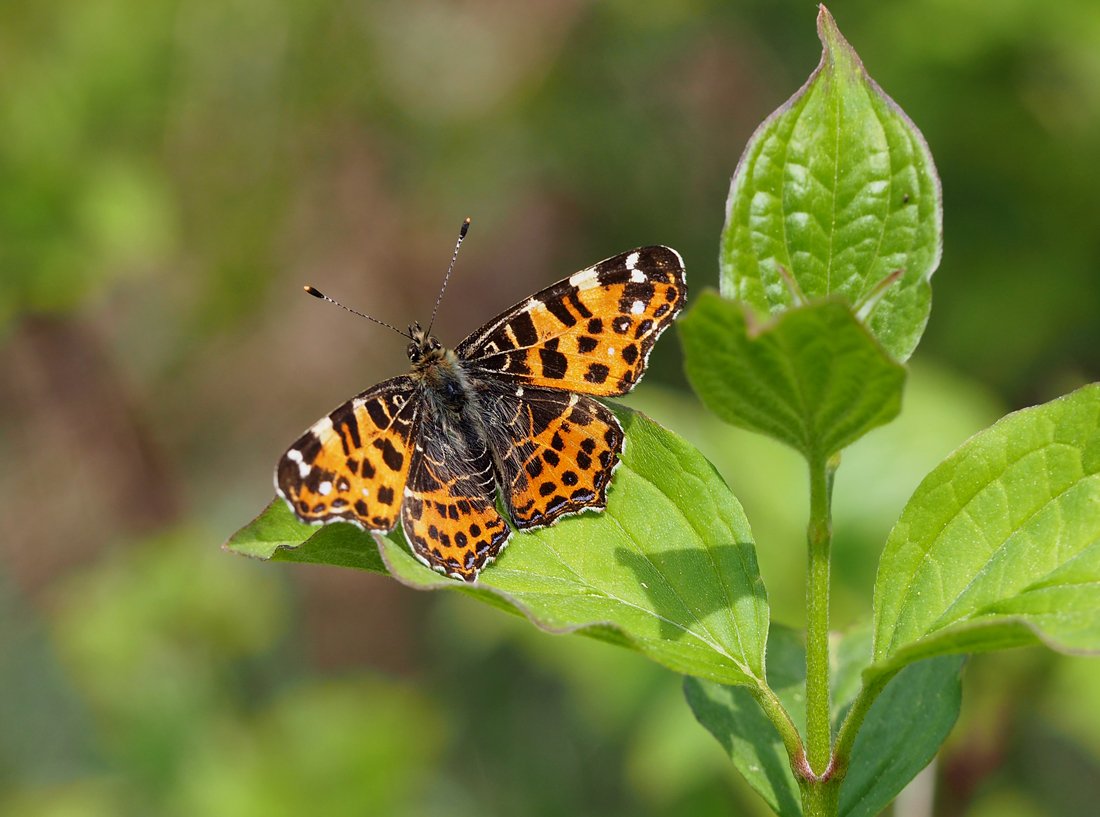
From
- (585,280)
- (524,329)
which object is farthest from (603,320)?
(524,329)

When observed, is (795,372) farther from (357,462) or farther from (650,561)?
(357,462)

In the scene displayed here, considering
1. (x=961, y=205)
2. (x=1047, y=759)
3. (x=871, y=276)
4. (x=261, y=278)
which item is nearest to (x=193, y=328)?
(x=261, y=278)

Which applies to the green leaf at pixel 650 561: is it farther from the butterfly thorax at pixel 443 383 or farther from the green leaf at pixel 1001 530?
the butterfly thorax at pixel 443 383

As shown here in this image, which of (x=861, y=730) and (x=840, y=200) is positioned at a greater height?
(x=840, y=200)

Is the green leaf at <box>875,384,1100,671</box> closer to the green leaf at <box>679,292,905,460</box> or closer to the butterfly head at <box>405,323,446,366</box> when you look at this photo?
the green leaf at <box>679,292,905,460</box>

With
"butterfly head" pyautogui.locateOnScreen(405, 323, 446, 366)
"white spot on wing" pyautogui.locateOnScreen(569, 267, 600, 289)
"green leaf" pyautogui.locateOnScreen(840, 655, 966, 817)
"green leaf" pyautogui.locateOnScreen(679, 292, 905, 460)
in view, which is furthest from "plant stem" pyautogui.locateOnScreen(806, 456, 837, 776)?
"butterfly head" pyautogui.locateOnScreen(405, 323, 446, 366)
